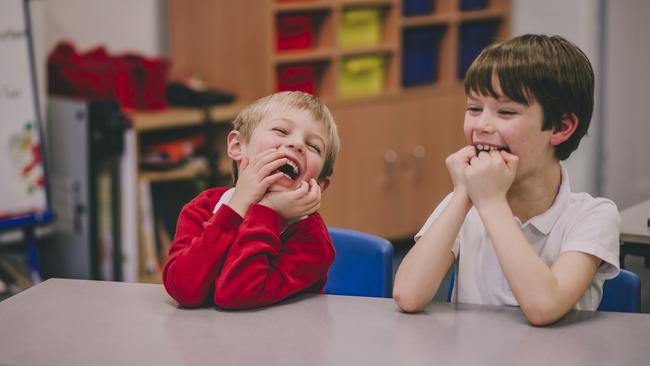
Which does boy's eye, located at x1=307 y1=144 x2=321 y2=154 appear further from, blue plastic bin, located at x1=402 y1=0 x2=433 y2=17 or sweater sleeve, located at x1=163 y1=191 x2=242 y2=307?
blue plastic bin, located at x1=402 y1=0 x2=433 y2=17

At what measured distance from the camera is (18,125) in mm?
3402

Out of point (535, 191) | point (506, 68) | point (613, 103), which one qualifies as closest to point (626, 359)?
point (535, 191)

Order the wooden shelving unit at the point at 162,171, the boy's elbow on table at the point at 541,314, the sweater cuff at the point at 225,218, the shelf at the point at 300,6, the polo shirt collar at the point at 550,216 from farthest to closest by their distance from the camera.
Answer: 1. the shelf at the point at 300,6
2. the wooden shelving unit at the point at 162,171
3. the polo shirt collar at the point at 550,216
4. the sweater cuff at the point at 225,218
5. the boy's elbow on table at the point at 541,314

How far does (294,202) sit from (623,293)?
0.63m

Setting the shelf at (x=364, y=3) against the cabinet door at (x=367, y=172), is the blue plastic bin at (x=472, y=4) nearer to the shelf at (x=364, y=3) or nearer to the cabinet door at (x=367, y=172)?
the shelf at (x=364, y=3)

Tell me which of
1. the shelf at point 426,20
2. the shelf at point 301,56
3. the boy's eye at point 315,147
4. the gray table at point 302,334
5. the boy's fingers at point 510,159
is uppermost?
the shelf at point 426,20

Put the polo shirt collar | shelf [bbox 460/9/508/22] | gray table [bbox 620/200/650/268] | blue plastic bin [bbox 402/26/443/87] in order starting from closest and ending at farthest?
1. the polo shirt collar
2. gray table [bbox 620/200/650/268]
3. blue plastic bin [bbox 402/26/443/87]
4. shelf [bbox 460/9/508/22]

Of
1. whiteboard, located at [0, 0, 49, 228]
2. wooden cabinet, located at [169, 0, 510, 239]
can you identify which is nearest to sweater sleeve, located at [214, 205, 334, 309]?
whiteboard, located at [0, 0, 49, 228]

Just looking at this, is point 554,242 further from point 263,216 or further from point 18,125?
point 18,125

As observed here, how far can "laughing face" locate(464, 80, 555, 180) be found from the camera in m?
1.46

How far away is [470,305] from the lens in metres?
1.39

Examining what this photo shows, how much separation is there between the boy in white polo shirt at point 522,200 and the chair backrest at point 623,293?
99 millimetres

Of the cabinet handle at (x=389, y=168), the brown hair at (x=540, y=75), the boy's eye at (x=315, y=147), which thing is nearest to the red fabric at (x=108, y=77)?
the cabinet handle at (x=389, y=168)

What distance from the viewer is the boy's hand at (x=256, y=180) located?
1435mm
